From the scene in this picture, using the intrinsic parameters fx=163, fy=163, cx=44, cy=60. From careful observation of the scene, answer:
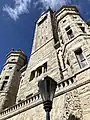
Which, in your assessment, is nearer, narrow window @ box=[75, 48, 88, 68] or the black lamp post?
the black lamp post

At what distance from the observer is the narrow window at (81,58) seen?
10.8m

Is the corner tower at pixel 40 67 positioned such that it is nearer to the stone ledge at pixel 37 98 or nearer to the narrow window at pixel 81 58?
the stone ledge at pixel 37 98

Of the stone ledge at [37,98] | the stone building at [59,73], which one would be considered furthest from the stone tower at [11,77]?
the stone ledge at [37,98]

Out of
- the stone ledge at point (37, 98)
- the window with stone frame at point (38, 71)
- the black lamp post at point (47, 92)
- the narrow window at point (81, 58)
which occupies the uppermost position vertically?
the window with stone frame at point (38, 71)

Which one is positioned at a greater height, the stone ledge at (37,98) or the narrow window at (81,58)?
the narrow window at (81,58)

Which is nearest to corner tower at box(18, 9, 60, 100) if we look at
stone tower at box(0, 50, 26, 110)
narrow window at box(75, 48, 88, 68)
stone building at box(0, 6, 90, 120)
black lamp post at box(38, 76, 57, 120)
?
stone building at box(0, 6, 90, 120)

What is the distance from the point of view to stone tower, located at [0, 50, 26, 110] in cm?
1926

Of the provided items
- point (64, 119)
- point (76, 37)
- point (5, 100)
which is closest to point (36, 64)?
point (5, 100)

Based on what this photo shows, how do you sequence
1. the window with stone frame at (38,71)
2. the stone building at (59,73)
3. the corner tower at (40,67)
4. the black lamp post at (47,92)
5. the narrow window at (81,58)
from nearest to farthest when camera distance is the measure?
1. the black lamp post at (47,92)
2. the stone building at (59,73)
3. the narrow window at (81,58)
4. the corner tower at (40,67)
5. the window with stone frame at (38,71)

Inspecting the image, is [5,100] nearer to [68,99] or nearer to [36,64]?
[36,64]

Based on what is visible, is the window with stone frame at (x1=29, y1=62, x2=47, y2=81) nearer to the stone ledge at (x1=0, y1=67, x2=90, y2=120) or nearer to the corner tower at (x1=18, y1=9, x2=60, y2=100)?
the corner tower at (x1=18, y1=9, x2=60, y2=100)

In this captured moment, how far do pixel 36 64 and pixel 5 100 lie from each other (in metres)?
5.46

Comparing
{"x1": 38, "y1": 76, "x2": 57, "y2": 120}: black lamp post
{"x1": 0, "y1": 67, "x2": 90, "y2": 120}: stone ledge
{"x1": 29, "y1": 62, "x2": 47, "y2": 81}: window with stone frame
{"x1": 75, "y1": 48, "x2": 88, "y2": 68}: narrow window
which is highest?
{"x1": 29, "y1": 62, "x2": 47, "y2": 81}: window with stone frame

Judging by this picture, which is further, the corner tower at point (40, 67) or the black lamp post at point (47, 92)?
the corner tower at point (40, 67)
